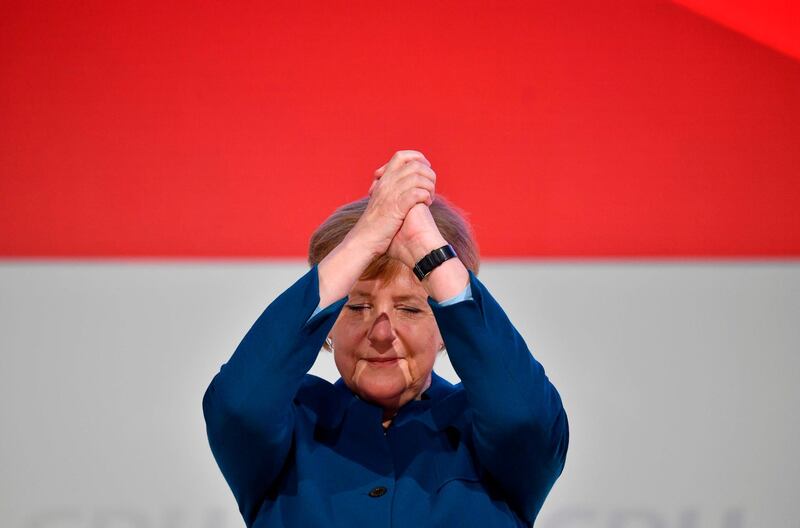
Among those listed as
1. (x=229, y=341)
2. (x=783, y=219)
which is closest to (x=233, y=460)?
(x=229, y=341)

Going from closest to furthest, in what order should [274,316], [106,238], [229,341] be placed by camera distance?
[274,316] → [229,341] → [106,238]

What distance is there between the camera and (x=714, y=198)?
2096 millimetres

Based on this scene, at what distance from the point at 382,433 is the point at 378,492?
0.25 feet

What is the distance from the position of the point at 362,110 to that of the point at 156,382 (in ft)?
2.20

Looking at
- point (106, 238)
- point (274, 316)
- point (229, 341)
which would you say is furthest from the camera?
point (106, 238)

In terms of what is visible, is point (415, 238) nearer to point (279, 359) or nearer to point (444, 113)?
point (279, 359)

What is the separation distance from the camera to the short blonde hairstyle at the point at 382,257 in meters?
1.20

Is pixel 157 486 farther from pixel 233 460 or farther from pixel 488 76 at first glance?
pixel 488 76

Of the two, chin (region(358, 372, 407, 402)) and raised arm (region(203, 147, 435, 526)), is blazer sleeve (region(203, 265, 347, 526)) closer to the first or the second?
raised arm (region(203, 147, 435, 526))

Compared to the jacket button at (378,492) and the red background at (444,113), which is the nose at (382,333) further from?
the red background at (444,113)

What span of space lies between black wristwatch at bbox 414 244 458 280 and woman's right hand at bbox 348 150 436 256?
0.05 m

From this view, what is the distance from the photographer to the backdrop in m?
1.95

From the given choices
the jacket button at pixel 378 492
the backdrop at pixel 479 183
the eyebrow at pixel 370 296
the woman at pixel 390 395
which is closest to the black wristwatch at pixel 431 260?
the woman at pixel 390 395

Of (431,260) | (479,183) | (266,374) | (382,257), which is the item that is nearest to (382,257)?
(382,257)
